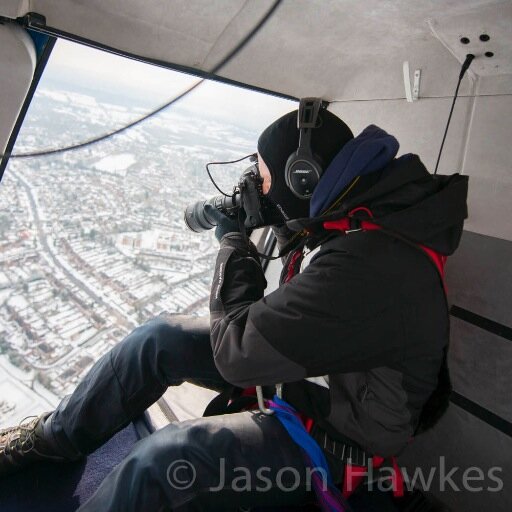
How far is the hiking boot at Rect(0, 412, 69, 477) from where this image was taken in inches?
57.9

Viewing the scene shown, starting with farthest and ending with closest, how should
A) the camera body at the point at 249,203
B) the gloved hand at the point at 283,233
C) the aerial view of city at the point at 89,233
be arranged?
1. the aerial view of city at the point at 89,233
2. the gloved hand at the point at 283,233
3. the camera body at the point at 249,203

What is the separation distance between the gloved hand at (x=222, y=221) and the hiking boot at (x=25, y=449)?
0.98 metres

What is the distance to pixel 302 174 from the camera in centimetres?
127

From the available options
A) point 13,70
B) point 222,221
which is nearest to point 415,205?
point 222,221

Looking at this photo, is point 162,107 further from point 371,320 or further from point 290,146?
point 371,320

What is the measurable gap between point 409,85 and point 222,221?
3.79ft

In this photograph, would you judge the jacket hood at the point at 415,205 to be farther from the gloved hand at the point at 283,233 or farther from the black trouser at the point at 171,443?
the black trouser at the point at 171,443

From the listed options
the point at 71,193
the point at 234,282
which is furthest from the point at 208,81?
the point at 234,282

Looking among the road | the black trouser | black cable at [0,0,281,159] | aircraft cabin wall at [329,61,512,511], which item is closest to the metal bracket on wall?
aircraft cabin wall at [329,61,512,511]

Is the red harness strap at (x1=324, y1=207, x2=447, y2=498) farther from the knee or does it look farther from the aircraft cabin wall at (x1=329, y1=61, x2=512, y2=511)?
the knee

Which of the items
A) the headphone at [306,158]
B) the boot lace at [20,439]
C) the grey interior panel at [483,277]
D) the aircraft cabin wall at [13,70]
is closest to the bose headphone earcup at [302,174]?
the headphone at [306,158]

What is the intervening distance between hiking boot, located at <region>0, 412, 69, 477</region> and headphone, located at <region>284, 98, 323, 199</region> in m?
1.28

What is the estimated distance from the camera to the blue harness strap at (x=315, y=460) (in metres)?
1.16

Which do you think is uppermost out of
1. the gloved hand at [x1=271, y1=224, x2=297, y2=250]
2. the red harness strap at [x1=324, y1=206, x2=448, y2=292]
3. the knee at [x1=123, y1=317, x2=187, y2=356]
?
the red harness strap at [x1=324, y1=206, x2=448, y2=292]
